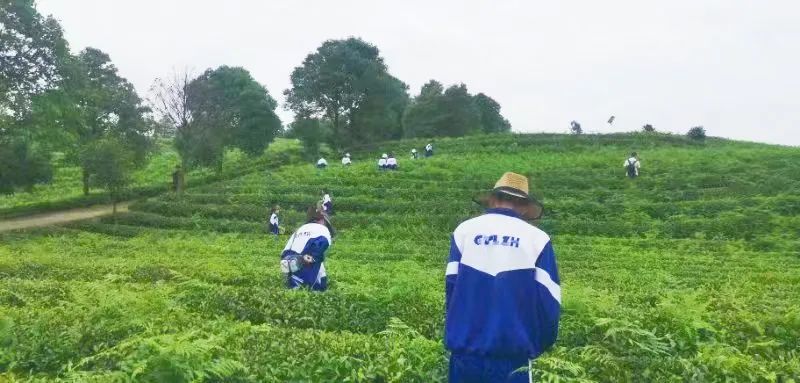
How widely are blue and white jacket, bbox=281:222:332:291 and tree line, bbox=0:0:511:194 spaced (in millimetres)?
22110

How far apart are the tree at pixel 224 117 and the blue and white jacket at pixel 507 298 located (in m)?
35.2

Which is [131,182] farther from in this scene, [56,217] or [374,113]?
[374,113]

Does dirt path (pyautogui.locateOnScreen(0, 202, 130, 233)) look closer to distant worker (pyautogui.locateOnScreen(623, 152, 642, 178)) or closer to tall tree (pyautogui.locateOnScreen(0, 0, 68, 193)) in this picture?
tall tree (pyautogui.locateOnScreen(0, 0, 68, 193))

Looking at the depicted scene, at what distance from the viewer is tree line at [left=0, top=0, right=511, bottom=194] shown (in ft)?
93.1

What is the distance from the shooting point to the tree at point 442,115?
2172 inches

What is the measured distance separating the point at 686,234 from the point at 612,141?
22018mm

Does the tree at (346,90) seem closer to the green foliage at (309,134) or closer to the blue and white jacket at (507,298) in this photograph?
the green foliage at (309,134)

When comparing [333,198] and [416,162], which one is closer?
[333,198]

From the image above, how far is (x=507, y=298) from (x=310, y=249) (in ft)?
18.3

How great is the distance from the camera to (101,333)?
18.0ft

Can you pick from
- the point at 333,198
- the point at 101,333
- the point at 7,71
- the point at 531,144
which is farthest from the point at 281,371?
the point at 531,144

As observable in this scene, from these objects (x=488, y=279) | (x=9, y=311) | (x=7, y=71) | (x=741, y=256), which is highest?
(x=7, y=71)

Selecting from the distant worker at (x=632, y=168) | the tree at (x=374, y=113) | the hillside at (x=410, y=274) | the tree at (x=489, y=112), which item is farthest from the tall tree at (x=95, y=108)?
the tree at (x=489, y=112)

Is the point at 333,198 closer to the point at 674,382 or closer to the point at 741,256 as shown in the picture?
the point at 741,256
